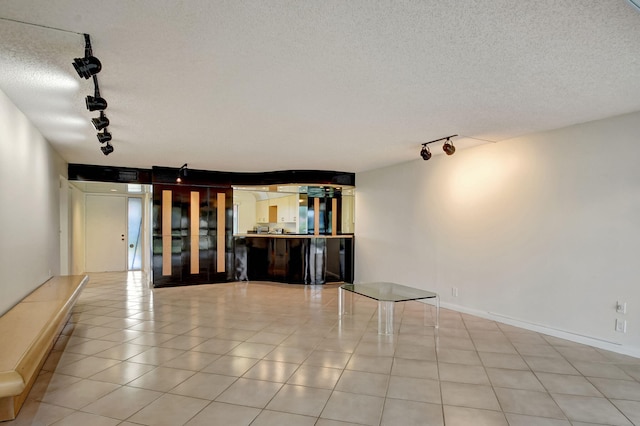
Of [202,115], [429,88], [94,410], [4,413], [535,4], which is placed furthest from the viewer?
[202,115]

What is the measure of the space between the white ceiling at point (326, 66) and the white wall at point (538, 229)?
0.44 meters

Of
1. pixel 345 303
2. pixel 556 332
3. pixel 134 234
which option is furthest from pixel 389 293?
pixel 134 234

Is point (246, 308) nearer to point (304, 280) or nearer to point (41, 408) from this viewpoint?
point (304, 280)

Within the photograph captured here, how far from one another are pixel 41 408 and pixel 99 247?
8.23 meters

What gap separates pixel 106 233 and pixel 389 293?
336 inches

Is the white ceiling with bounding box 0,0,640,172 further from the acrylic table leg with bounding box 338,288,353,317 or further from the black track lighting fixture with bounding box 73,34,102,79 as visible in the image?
the acrylic table leg with bounding box 338,288,353,317

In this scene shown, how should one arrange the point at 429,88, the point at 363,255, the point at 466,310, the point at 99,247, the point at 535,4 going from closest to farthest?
the point at 535,4, the point at 429,88, the point at 466,310, the point at 363,255, the point at 99,247

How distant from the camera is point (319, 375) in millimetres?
3039

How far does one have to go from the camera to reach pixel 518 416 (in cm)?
241

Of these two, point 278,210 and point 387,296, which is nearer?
point 387,296

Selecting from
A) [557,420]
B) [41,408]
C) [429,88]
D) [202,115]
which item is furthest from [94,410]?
[429,88]

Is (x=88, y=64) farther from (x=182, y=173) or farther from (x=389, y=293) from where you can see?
(x=182, y=173)

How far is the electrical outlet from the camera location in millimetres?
3605

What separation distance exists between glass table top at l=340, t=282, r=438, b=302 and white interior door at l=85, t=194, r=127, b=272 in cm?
771
